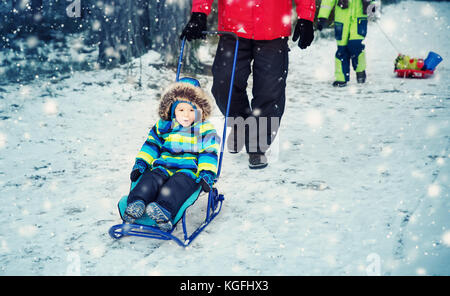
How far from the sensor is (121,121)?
197 inches

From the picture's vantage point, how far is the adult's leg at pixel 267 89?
11.9 ft

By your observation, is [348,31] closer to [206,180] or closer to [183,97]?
[183,97]

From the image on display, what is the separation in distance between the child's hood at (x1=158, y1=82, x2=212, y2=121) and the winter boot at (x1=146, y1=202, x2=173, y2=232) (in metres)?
0.83

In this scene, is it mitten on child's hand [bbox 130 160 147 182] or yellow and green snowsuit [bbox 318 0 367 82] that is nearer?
mitten on child's hand [bbox 130 160 147 182]

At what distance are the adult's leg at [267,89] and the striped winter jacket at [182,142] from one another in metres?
0.77

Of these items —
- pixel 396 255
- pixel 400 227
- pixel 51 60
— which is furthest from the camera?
pixel 51 60

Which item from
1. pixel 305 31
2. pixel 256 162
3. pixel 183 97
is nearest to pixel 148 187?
pixel 183 97

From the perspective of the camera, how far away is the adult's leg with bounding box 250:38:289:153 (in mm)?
3627

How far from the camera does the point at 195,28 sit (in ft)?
10.9

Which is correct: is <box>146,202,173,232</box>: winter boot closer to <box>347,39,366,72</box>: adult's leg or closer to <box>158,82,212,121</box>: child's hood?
<box>158,82,212,121</box>: child's hood

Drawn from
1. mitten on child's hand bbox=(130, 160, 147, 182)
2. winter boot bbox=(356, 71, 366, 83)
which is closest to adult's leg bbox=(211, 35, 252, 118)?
mitten on child's hand bbox=(130, 160, 147, 182)

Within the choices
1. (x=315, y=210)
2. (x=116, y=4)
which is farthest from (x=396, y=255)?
(x=116, y=4)

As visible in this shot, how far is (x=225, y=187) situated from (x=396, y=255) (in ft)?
4.84
